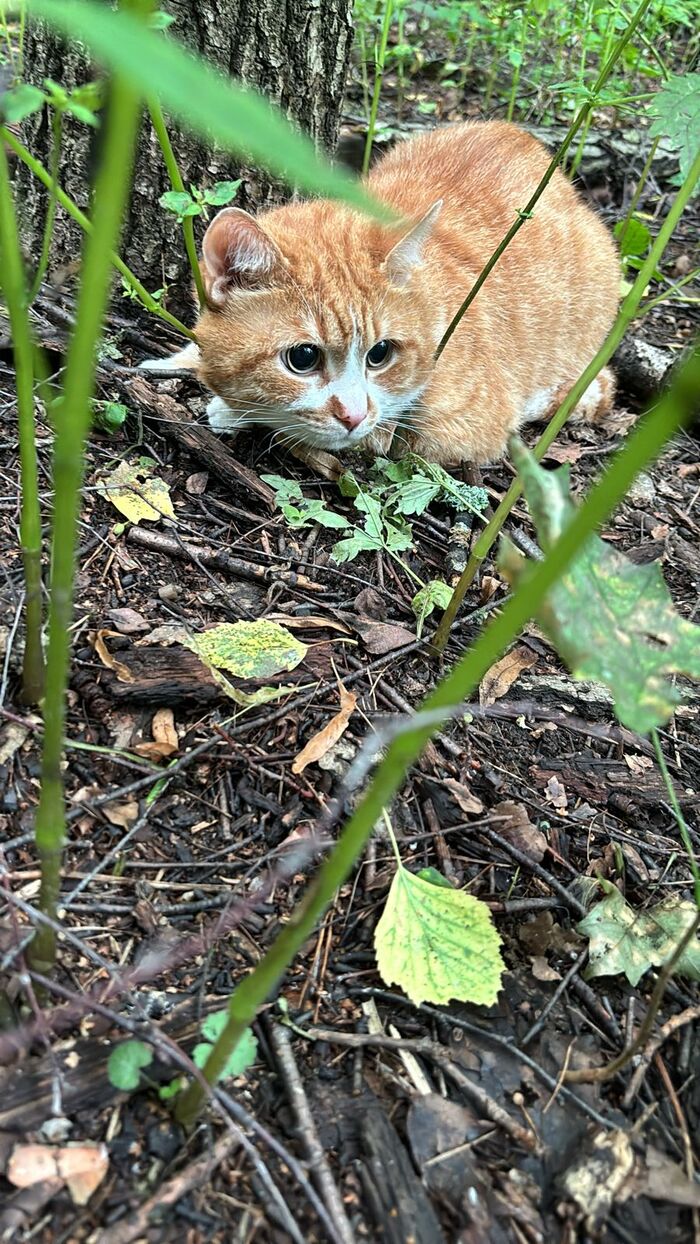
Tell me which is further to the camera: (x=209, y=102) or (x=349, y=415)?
(x=349, y=415)

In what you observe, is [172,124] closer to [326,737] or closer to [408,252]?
[408,252]

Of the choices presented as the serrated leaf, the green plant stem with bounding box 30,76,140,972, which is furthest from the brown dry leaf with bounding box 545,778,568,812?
the serrated leaf

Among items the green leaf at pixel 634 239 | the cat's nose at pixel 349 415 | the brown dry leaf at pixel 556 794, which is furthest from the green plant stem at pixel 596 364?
the green leaf at pixel 634 239

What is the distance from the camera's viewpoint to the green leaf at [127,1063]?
1248mm

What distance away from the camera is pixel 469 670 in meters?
0.86

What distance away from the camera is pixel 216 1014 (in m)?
1.33

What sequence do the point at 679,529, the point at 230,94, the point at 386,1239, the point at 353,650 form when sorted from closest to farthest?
the point at 230,94
the point at 386,1239
the point at 353,650
the point at 679,529

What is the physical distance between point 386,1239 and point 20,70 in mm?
3237

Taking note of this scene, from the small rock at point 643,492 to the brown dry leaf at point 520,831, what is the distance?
1.65 meters

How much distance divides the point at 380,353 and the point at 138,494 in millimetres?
985

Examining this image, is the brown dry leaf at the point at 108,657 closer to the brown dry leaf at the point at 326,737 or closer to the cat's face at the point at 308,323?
the brown dry leaf at the point at 326,737

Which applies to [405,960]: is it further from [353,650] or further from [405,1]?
[405,1]

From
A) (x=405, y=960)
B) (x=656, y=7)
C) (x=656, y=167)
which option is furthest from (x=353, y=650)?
(x=656, y=167)

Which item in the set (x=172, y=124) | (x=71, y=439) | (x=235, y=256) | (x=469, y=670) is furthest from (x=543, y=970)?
(x=172, y=124)
